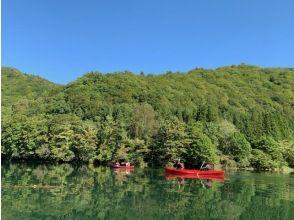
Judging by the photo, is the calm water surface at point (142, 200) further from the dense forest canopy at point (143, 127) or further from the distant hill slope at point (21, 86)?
the distant hill slope at point (21, 86)

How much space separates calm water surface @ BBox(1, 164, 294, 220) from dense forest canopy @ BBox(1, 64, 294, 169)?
21.2 m

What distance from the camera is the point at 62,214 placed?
20625 mm

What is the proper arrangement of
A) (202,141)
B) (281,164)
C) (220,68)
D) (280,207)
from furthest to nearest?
(220,68)
(281,164)
(202,141)
(280,207)

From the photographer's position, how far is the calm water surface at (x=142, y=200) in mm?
21609

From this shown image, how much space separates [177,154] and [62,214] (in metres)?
37.2

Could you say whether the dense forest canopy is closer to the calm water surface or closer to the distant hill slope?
the distant hill slope

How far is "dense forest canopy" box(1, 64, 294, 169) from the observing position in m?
58.9

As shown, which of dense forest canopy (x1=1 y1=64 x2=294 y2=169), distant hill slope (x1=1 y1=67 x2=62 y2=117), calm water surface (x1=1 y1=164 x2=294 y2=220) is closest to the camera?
calm water surface (x1=1 y1=164 x2=294 y2=220)

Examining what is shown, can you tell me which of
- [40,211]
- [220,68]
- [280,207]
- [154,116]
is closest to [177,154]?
[154,116]

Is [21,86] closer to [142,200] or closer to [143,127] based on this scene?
[143,127]

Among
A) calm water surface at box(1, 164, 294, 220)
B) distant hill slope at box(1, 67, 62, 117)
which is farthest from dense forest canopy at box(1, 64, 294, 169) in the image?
calm water surface at box(1, 164, 294, 220)

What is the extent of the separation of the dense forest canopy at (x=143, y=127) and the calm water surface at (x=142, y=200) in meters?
21.2

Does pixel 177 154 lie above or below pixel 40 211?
above

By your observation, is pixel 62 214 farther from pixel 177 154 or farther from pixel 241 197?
pixel 177 154
